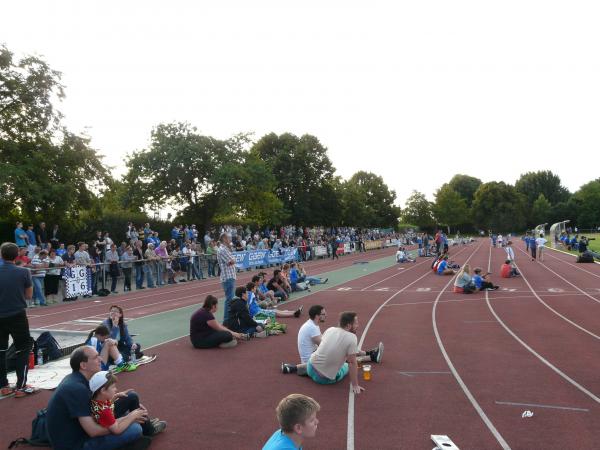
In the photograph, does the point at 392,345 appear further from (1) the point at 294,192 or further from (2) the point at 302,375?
(1) the point at 294,192

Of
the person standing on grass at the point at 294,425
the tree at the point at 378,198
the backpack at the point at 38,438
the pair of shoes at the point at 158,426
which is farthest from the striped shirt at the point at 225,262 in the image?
the tree at the point at 378,198

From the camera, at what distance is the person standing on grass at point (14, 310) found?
6.41m

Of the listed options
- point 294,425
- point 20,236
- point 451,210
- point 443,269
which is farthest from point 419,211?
point 294,425

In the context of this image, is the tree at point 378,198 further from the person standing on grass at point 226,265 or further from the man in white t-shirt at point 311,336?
the man in white t-shirt at point 311,336

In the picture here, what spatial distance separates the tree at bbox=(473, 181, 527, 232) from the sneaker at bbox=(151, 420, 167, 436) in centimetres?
9830

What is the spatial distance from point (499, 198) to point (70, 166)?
295 ft

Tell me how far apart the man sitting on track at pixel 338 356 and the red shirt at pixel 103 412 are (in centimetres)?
318

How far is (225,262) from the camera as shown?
11.7 meters

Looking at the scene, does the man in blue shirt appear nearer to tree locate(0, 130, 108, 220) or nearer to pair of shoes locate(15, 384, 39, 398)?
tree locate(0, 130, 108, 220)

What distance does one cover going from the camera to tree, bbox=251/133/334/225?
182ft

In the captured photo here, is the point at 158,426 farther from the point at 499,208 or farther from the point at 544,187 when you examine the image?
the point at 544,187

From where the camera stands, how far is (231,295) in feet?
39.9

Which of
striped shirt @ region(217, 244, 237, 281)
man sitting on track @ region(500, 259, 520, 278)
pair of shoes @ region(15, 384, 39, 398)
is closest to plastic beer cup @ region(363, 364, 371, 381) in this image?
pair of shoes @ region(15, 384, 39, 398)

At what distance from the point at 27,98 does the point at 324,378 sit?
849 inches
